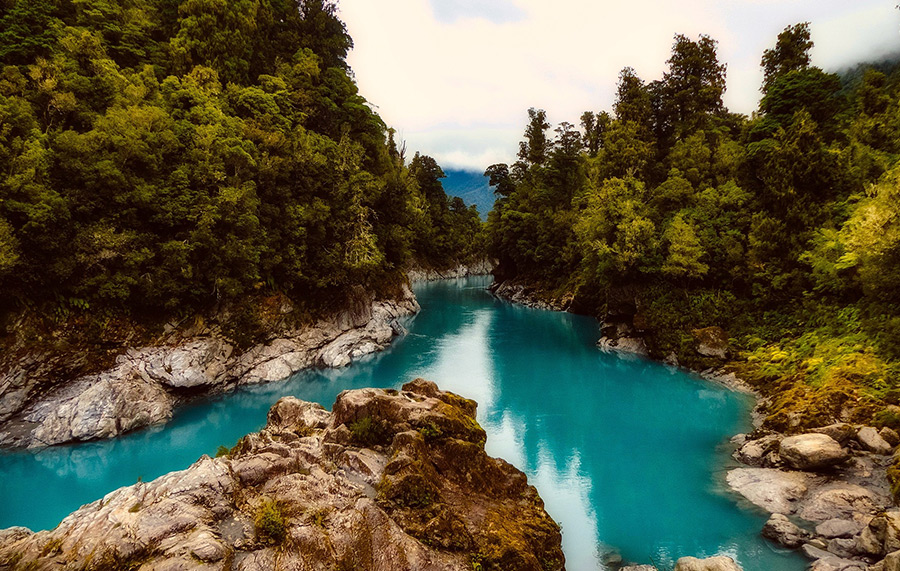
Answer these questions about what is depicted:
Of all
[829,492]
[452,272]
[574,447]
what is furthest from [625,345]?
[452,272]

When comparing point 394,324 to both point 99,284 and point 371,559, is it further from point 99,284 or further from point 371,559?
point 371,559

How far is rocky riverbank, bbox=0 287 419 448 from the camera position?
16500 mm

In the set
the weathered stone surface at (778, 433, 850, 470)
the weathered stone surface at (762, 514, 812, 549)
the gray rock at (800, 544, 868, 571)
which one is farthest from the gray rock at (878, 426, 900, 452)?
the gray rock at (800, 544, 868, 571)

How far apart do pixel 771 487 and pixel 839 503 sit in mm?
1744

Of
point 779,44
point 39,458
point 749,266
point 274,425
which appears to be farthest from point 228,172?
point 779,44

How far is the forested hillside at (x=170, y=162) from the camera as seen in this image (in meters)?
17.2

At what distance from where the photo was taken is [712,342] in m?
25.3

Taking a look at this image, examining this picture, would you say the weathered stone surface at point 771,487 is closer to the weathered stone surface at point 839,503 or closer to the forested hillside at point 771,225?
the weathered stone surface at point 839,503

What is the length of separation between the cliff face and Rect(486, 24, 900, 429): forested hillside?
13.3m

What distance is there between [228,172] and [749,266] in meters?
31.7

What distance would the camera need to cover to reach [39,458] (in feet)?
51.3

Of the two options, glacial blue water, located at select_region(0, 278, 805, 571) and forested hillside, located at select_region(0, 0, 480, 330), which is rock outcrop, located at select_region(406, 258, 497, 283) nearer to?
forested hillside, located at select_region(0, 0, 480, 330)

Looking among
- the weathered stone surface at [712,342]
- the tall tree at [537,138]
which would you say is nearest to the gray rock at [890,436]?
the weathered stone surface at [712,342]

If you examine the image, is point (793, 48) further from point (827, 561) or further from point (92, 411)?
point (92, 411)
